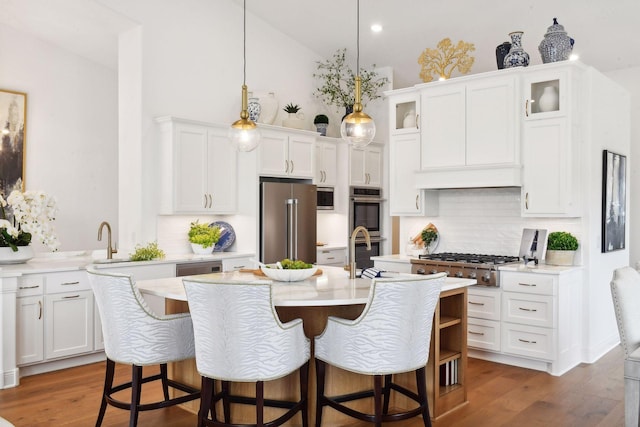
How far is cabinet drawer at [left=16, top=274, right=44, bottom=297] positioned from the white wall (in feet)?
7.12

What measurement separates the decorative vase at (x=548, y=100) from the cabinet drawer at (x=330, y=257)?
3179mm

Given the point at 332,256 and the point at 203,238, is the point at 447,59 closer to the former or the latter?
the point at 332,256

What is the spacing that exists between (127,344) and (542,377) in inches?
125

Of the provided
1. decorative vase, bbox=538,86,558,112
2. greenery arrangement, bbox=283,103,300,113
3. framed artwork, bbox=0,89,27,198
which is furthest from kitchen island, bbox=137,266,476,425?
framed artwork, bbox=0,89,27,198

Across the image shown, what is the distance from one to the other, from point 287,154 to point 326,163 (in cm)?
81

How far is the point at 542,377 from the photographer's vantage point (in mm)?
4402

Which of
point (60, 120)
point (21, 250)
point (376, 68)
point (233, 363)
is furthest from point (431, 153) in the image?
point (60, 120)

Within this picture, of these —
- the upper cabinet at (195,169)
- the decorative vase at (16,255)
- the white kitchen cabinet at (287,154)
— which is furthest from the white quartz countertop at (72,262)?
the white kitchen cabinet at (287,154)

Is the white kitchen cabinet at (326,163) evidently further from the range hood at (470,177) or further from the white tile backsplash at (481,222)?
the range hood at (470,177)

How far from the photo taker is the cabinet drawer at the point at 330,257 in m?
6.95

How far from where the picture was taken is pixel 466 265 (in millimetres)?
4914

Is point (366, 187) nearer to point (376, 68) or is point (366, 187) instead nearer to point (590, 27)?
point (376, 68)

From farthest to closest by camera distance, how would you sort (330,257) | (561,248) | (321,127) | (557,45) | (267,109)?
1. (321,127)
2. (330,257)
3. (267,109)
4. (561,248)
5. (557,45)

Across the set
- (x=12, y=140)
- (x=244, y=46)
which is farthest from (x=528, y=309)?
(x=12, y=140)
